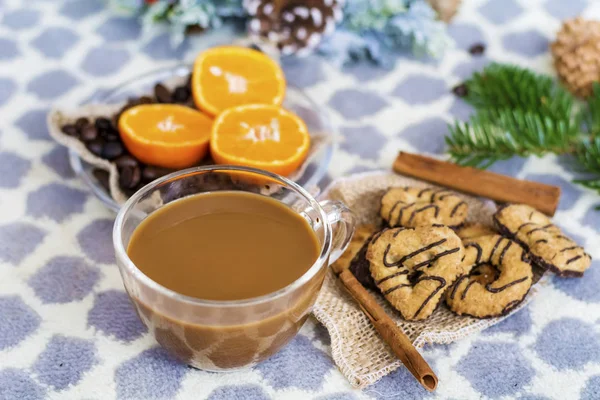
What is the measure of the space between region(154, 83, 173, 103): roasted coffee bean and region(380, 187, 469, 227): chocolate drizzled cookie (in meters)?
0.70

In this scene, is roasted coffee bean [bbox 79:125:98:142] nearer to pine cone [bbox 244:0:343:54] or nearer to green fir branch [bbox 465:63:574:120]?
pine cone [bbox 244:0:343:54]

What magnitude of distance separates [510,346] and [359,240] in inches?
15.8

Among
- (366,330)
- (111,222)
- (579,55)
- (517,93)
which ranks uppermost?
(579,55)

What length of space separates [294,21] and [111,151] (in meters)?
0.82

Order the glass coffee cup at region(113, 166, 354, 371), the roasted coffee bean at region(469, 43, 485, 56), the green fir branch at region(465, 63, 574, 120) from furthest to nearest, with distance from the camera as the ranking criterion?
the roasted coffee bean at region(469, 43, 485, 56)
the green fir branch at region(465, 63, 574, 120)
the glass coffee cup at region(113, 166, 354, 371)

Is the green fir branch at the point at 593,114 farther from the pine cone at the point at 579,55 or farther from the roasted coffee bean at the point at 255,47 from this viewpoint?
the roasted coffee bean at the point at 255,47

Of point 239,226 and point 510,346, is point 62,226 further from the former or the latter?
point 510,346

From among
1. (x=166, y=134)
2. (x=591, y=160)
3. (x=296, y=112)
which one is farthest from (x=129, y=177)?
(x=591, y=160)

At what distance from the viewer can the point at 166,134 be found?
5.64ft

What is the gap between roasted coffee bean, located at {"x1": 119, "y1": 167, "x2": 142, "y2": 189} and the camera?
1.65 m

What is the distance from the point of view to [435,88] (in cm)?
218

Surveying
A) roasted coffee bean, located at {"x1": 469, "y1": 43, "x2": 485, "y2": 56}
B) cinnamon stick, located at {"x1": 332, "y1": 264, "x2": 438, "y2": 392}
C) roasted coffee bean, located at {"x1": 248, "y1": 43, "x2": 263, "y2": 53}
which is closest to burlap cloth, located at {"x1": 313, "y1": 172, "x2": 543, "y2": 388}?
cinnamon stick, located at {"x1": 332, "y1": 264, "x2": 438, "y2": 392}

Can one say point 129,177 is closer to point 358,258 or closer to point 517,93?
point 358,258

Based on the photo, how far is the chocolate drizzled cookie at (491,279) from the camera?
4.55ft
